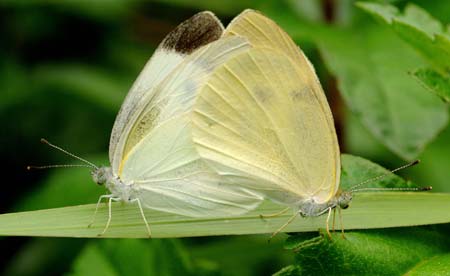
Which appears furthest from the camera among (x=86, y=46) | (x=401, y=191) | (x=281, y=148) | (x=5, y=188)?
(x=86, y=46)

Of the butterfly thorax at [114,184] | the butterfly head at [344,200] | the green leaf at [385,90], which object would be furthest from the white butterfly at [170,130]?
the green leaf at [385,90]

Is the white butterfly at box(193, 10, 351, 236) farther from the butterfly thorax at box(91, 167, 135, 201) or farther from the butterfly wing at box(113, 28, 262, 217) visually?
the butterfly thorax at box(91, 167, 135, 201)

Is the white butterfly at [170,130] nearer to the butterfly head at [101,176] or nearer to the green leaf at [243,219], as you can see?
the butterfly head at [101,176]

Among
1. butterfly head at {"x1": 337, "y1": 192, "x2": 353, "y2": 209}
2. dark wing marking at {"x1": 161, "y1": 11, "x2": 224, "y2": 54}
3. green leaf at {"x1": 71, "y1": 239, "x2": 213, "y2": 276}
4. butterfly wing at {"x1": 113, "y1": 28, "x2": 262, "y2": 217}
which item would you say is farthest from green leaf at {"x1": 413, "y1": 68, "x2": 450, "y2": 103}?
green leaf at {"x1": 71, "y1": 239, "x2": 213, "y2": 276}

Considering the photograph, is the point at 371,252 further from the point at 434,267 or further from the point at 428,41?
the point at 428,41

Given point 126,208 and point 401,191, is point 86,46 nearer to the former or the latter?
point 126,208

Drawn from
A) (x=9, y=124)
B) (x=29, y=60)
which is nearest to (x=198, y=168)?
(x=9, y=124)
